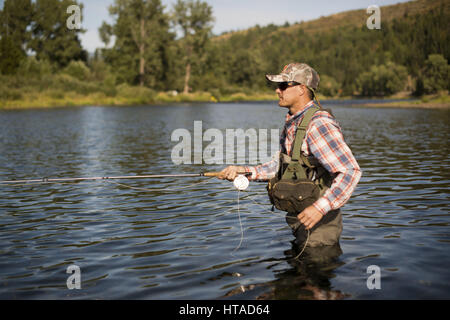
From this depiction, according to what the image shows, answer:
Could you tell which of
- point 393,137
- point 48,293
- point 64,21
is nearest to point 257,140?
point 393,137

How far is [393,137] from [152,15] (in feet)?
266

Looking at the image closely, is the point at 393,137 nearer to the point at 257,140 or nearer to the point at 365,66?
the point at 257,140

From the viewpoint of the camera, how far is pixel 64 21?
10069 cm

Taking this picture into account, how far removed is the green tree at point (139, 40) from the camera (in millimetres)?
96438

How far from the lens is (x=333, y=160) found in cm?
508

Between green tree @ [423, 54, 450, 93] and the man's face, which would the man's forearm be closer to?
the man's face

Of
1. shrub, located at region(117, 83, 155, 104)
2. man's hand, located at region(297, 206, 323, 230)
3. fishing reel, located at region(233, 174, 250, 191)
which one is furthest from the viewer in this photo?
shrub, located at region(117, 83, 155, 104)
